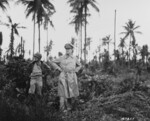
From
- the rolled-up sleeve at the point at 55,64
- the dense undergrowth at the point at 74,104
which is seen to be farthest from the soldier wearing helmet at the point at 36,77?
the rolled-up sleeve at the point at 55,64

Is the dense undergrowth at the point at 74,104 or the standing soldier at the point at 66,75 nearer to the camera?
the dense undergrowth at the point at 74,104

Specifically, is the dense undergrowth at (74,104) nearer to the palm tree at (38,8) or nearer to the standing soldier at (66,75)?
the standing soldier at (66,75)

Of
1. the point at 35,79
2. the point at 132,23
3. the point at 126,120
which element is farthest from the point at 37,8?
the point at 132,23

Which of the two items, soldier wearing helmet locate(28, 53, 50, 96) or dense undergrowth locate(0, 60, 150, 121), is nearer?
dense undergrowth locate(0, 60, 150, 121)

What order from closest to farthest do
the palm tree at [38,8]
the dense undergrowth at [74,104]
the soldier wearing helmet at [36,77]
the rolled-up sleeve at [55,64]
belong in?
the dense undergrowth at [74,104], the rolled-up sleeve at [55,64], the soldier wearing helmet at [36,77], the palm tree at [38,8]

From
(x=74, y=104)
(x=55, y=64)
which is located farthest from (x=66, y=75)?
(x=74, y=104)

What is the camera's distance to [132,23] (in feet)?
176

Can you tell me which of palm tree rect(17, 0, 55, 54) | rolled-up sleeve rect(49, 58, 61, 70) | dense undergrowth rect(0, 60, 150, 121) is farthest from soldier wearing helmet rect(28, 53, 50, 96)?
palm tree rect(17, 0, 55, 54)

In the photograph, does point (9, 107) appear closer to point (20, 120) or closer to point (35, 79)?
point (20, 120)

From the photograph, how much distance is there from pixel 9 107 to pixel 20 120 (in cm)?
41

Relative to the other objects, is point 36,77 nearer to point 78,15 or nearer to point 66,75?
point 66,75

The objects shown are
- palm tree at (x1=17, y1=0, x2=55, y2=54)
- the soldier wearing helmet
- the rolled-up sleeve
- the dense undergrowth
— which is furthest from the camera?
palm tree at (x1=17, y1=0, x2=55, y2=54)

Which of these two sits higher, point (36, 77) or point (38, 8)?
point (38, 8)

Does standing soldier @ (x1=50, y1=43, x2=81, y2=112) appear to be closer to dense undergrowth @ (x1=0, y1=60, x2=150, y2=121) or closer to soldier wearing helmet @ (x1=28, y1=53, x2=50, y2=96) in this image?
dense undergrowth @ (x1=0, y1=60, x2=150, y2=121)
